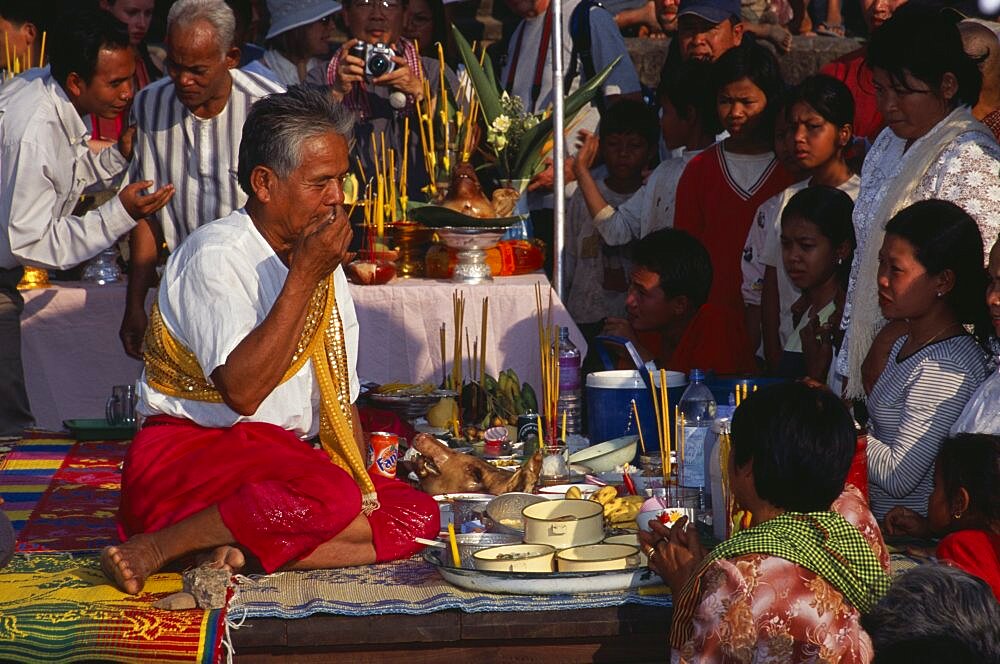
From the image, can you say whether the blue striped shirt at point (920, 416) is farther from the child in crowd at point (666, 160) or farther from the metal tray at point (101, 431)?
the metal tray at point (101, 431)

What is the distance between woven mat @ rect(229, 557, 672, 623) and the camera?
2846mm

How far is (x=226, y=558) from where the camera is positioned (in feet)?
9.75

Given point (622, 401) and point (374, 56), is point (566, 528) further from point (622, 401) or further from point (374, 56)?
point (374, 56)

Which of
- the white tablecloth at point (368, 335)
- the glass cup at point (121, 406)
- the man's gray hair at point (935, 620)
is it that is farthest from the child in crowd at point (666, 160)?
the man's gray hair at point (935, 620)

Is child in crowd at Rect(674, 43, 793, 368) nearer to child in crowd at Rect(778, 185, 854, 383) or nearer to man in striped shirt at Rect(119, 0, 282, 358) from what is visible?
child in crowd at Rect(778, 185, 854, 383)

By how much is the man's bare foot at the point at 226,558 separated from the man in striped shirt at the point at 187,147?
2093 millimetres

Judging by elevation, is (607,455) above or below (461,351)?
below

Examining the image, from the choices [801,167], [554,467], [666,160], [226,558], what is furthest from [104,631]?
[666,160]

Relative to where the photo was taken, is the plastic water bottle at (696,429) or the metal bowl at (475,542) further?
the plastic water bottle at (696,429)

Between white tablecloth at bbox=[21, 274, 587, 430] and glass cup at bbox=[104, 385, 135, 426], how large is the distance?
24.0 inches

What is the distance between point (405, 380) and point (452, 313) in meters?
0.31

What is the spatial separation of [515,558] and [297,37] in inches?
160

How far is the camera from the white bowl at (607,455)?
402 centimetres

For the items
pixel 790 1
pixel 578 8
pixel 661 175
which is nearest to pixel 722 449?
pixel 661 175
